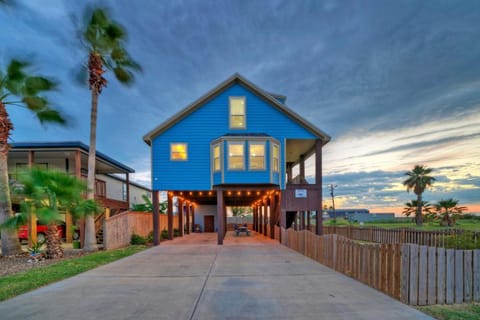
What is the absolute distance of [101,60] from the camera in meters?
13.7

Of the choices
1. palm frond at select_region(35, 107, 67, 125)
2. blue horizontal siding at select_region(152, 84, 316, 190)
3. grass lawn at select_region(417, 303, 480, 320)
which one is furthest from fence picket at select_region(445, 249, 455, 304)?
palm frond at select_region(35, 107, 67, 125)

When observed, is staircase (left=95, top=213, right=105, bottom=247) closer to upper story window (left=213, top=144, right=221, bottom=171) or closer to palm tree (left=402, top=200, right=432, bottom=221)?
upper story window (left=213, top=144, right=221, bottom=171)

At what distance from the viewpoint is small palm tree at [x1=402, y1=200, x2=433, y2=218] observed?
4328cm

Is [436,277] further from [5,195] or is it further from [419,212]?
[419,212]

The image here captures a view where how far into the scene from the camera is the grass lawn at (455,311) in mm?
4074

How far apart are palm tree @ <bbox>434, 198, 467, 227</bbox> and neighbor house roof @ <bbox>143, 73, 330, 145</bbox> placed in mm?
39303

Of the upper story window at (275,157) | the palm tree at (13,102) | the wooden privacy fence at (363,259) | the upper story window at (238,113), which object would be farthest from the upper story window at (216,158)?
the palm tree at (13,102)

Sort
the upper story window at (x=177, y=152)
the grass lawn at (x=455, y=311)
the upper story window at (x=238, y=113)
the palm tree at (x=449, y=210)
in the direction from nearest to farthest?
the grass lawn at (x=455, y=311), the upper story window at (x=177, y=152), the upper story window at (x=238, y=113), the palm tree at (x=449, y=210)

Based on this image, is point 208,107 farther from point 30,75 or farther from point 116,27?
point 30,75

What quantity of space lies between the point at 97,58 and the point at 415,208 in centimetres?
5290

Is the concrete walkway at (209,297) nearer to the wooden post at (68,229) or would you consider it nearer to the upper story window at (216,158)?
the upper story window at (216,158)

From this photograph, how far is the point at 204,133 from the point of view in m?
15.3

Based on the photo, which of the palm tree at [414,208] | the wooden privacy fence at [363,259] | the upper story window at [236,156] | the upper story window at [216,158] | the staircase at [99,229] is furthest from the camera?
the palm tree at [414,208]

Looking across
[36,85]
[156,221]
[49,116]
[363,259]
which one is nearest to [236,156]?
[156,221]
